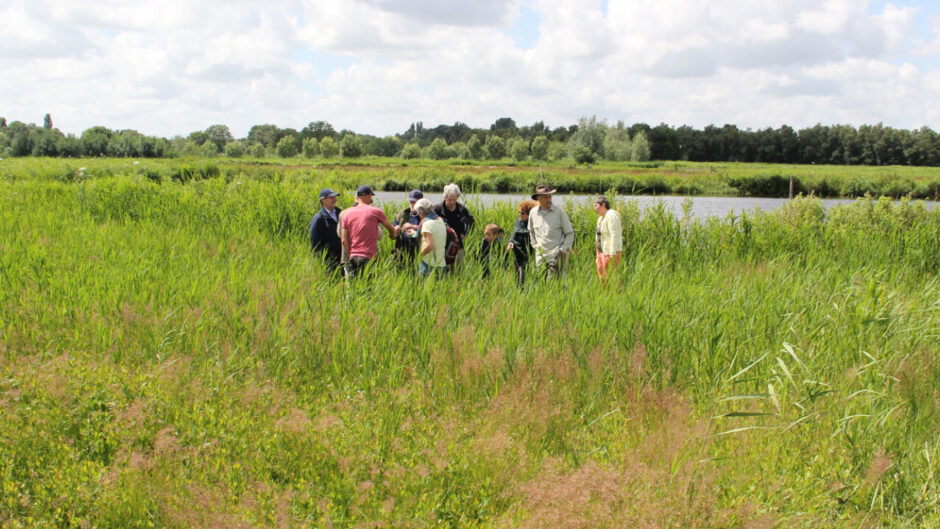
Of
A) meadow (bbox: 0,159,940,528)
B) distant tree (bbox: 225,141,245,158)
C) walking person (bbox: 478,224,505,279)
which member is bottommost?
meadow (bbox: 0,159,940,528)

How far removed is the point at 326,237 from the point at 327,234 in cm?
4

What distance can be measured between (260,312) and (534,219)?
393cm

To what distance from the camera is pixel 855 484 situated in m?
3.62

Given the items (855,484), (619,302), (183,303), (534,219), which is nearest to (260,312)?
(183,303)

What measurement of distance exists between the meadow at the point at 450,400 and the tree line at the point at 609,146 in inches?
3078

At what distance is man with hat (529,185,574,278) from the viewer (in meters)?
8.23

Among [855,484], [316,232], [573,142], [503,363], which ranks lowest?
[855,484]

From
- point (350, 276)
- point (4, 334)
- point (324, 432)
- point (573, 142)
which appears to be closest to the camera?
point (324, 432)

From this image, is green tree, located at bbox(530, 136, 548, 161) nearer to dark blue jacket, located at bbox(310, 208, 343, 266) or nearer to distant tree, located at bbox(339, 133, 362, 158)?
distant tree, located at bbox(339, 133, 362, 158)

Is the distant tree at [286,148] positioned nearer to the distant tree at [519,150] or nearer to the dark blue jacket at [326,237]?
the distant tree at [519,150]

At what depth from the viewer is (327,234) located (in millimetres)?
8398

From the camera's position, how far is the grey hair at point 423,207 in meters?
7.57

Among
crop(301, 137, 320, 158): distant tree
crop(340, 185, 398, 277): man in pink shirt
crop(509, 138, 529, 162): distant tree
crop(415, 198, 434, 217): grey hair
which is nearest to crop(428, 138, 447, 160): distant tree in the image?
crop(509, 138, 529, 162): distant tree

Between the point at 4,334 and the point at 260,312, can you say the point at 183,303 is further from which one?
the point at 4,334
